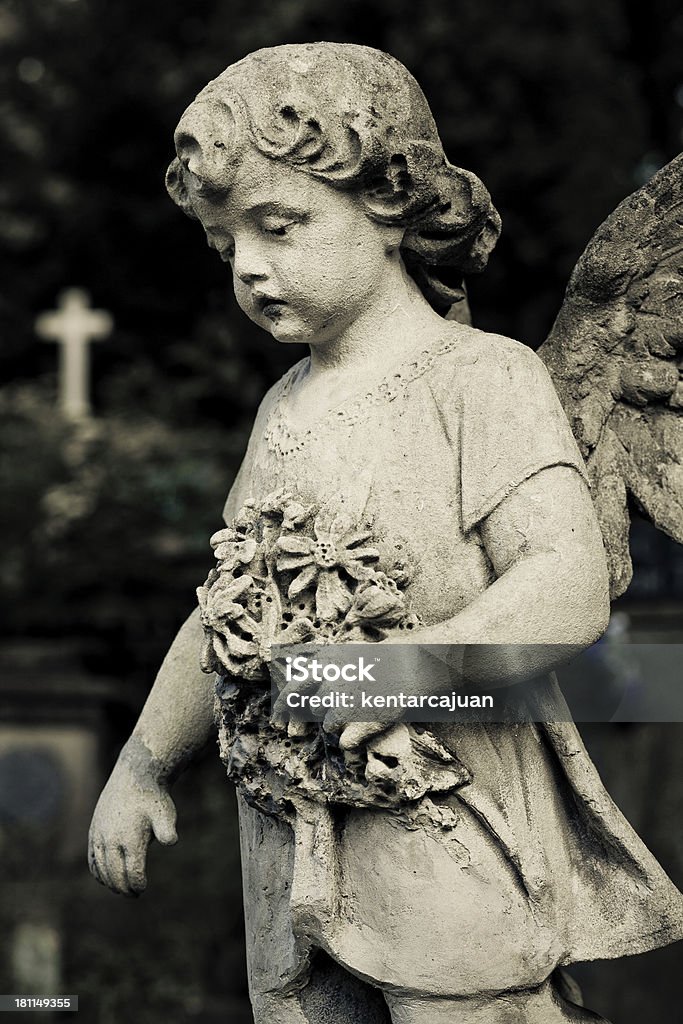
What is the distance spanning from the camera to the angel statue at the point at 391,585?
2.97 meters

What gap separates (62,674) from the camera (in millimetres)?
8891

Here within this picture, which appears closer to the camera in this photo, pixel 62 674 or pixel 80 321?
pixel 62 674

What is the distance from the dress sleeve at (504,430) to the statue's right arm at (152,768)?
0.66 m

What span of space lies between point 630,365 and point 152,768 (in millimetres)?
1116

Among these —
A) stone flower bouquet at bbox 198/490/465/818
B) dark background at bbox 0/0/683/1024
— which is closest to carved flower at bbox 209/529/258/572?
stone flower bouquet at bbox 198/490/465/818

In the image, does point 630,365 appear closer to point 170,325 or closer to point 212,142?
point 212,142

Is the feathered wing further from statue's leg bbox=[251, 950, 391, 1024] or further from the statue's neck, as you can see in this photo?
statue's leg bbox=[251, 950, 391, 1024]

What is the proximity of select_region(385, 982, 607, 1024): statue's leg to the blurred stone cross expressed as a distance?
6945mm

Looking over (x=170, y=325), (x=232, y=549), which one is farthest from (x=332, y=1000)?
(x=170, y=325)

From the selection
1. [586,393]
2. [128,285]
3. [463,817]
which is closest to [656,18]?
[128,285]

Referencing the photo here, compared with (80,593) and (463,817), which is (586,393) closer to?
(463,817)

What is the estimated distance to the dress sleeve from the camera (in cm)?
301

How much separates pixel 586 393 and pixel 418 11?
18.7ft

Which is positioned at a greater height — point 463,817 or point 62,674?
point 62,674
